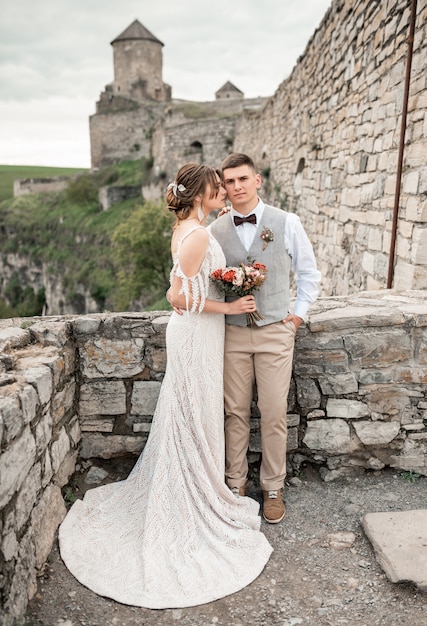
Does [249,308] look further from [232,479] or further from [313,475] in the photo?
[313,475]

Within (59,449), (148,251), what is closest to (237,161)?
(59,449)

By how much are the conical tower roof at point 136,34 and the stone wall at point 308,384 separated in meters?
46.0

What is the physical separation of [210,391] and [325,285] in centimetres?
497

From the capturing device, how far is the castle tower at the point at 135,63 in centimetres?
4241

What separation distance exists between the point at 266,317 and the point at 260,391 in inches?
17.1

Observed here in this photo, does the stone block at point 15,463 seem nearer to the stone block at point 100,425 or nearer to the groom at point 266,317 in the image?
the stone block at point 100,425

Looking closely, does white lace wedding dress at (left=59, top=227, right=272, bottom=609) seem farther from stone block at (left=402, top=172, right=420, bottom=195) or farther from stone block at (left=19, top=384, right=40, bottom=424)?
stone block at (left=402, top=172, right=420, bottom=195)

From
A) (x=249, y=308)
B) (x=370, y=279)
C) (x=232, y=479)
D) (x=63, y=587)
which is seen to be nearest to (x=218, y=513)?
(x=232, y=479)

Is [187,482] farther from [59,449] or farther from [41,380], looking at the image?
[41,380]

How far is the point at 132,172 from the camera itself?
36.9 m

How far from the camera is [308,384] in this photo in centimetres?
316

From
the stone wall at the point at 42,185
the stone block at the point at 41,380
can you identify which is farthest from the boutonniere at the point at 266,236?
the stone wall at the point at 42,185

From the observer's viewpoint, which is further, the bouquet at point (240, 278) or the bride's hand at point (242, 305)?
the bride's hand at point (242, 305)

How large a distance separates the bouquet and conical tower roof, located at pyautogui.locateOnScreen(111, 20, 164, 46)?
46411 mm
